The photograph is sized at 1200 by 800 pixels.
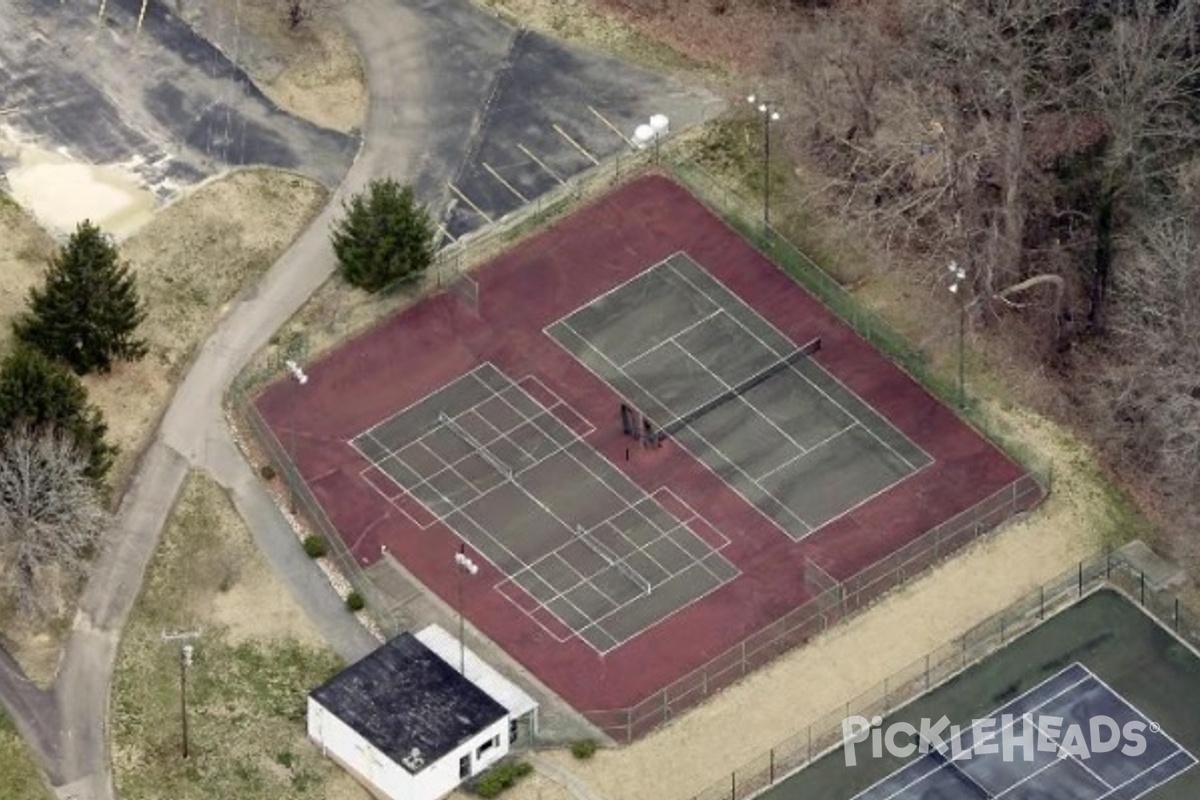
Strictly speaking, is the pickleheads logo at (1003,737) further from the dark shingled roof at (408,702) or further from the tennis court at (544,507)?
the dark shingled roof at (408,702)

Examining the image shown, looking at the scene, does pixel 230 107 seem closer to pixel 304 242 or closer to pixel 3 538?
pixel 304 242

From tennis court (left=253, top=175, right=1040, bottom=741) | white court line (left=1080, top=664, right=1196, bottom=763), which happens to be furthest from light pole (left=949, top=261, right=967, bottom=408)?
white court line (left=1080, top=664, right=1196, bottom=763)

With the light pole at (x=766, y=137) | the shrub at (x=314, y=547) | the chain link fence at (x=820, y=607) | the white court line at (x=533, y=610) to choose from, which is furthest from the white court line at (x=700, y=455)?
the shrub at (x=314, y=547)

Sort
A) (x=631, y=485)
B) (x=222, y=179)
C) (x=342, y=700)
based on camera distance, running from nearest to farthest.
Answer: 1. (x=342, y=700)
2. (x=631, y=485)
3. (x=222, y=179)

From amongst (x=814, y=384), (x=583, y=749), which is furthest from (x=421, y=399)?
(x=583, y=749)

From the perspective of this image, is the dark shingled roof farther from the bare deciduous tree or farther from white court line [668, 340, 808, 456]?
white court line [668, 340, 808, 456]

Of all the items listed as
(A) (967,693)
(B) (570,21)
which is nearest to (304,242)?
(B) (570,21)
